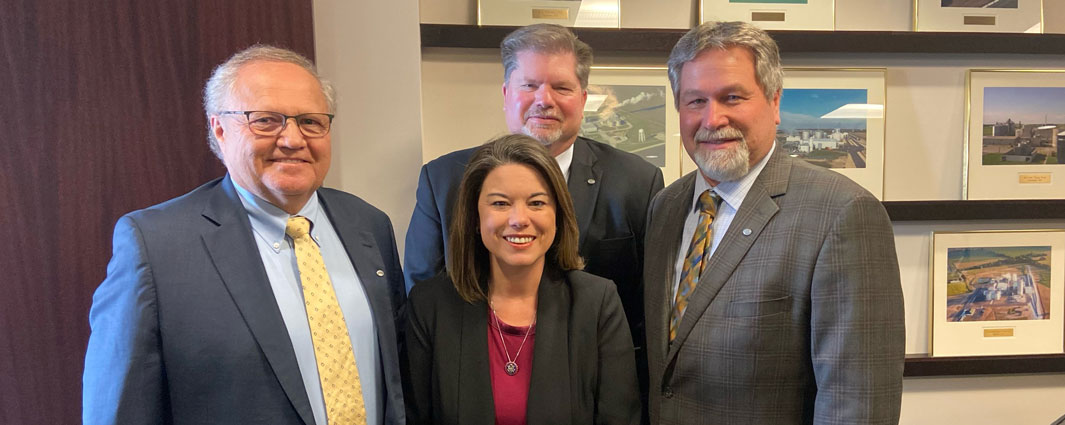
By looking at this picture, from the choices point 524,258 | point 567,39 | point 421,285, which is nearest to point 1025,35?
point 567,39

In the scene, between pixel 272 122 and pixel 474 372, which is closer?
pixel 272 122

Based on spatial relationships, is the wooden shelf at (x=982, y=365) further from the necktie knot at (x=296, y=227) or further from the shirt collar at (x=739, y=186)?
the necktie knot at (x=296, y=227)

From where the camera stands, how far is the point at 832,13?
2.85m

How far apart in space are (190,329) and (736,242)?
4.36 feet

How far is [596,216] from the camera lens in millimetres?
2045

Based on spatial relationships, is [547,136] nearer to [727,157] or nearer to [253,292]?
[727,157]

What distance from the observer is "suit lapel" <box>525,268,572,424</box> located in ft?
5.07

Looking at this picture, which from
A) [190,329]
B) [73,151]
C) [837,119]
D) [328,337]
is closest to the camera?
[190,329]

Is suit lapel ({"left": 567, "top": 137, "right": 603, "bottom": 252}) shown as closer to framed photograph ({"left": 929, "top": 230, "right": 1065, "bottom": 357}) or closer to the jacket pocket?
the jacket pocket

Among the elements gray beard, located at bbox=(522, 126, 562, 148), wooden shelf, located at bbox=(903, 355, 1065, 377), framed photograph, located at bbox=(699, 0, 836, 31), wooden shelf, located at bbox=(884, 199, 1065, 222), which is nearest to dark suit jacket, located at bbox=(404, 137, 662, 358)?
gray beard, located at bbox=(522, 126, 562, 148)

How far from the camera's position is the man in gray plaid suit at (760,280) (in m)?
1.46

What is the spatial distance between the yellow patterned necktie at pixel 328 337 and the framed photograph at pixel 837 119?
2.28 m

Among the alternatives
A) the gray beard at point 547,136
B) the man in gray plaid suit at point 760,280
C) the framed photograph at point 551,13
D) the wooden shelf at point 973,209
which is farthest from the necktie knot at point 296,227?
the wooden shelf at point 973,209

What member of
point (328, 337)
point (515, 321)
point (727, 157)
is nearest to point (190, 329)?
point (328, 337)
